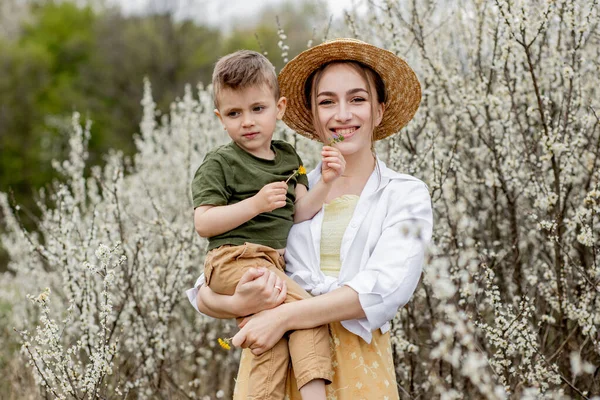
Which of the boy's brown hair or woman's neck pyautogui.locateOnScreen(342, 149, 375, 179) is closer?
the boy's brown hair

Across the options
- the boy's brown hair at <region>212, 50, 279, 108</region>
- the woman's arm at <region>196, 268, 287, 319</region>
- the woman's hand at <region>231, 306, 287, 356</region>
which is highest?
the boy's brown hair at <region>212, 50, 279, 108</region>

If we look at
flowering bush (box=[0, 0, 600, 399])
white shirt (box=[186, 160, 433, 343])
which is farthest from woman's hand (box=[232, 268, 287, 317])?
flowering bush (box=[0, 0, 600, 399])

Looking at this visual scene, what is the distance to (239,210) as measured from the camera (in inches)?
81.7

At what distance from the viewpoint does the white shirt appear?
1.97 meters

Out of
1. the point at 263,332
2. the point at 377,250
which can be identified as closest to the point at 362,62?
the point at 377,250

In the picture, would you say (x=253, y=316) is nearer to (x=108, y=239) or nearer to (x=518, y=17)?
(x=518, y=17)

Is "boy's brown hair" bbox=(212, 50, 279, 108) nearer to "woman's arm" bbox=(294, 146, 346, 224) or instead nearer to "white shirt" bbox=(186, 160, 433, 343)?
"woman's arm" bbox=(294, 146, 346, 224)

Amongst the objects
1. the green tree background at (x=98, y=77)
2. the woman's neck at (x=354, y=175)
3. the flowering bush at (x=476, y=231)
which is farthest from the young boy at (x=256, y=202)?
the green tree background at (x=98, y=77)

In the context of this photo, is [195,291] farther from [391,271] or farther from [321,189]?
[391,271]

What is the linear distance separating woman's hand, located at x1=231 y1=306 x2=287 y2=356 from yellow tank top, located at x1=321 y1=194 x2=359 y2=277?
0.28 meters

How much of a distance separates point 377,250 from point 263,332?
0.43m

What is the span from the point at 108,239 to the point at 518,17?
274 centimetres

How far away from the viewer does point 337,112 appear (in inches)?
89.7

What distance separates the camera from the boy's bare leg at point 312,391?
1956mm
